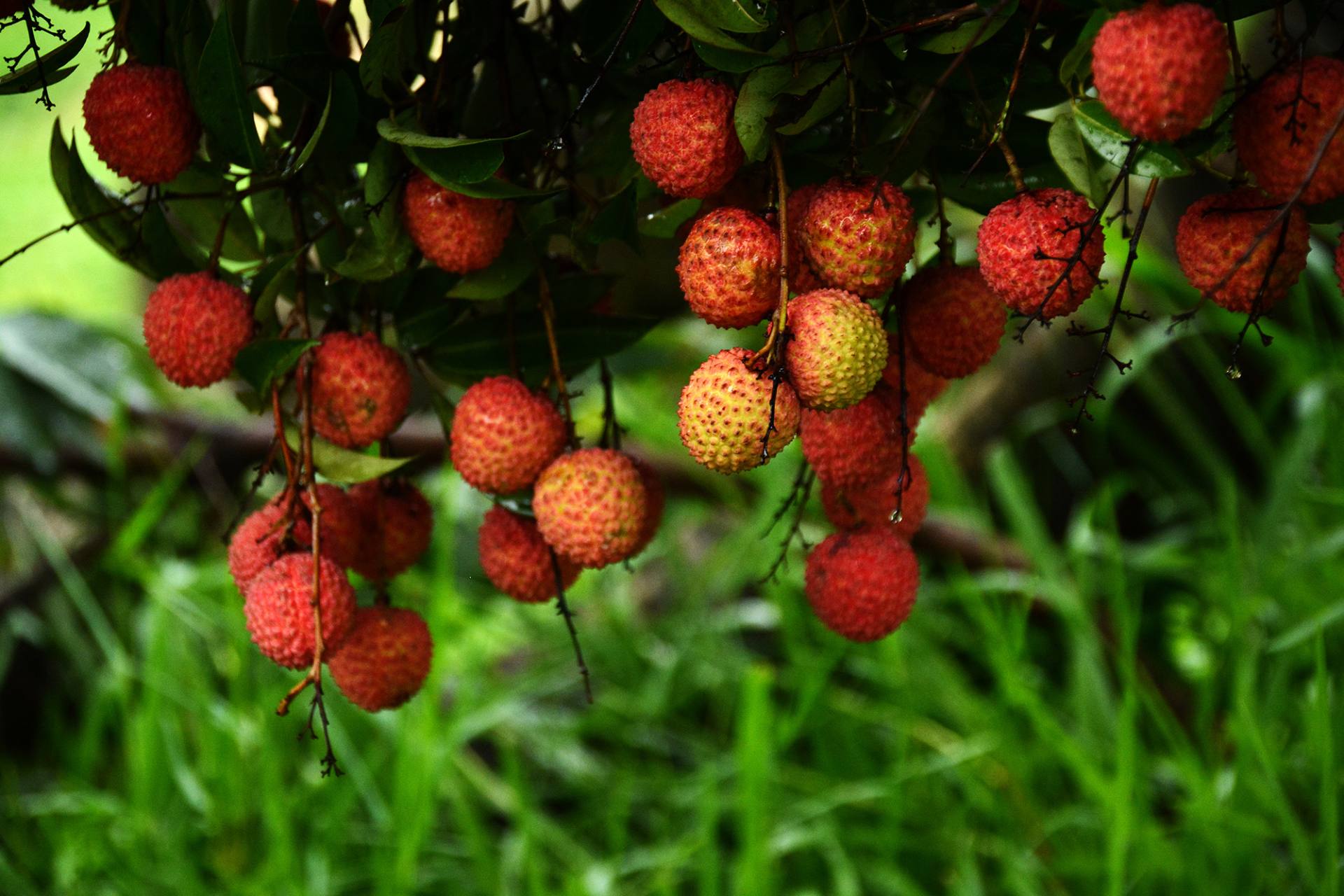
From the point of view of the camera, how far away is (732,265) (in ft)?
1.34

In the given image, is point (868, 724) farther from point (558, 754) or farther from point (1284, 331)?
point (1284, 331)

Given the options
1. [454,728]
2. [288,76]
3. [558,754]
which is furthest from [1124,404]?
[288,76]

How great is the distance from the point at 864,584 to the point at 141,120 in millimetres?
359

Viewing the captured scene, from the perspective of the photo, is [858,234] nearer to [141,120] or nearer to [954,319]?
[954,319]

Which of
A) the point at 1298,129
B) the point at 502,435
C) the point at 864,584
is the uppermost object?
the point at 1298,129

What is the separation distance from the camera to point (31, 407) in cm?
147

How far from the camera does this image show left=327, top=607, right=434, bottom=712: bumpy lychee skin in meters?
0.55

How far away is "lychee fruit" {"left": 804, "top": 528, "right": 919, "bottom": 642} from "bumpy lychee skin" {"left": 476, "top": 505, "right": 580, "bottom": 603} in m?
0.12

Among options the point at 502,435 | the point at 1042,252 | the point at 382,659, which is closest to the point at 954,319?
the point at 1042,252

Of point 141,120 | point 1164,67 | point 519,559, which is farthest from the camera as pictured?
point 519,559

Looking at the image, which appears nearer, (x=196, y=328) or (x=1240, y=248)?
(x=1240, y=248)

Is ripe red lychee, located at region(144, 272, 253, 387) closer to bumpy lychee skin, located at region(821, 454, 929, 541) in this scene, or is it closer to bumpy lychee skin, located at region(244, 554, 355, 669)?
bumpy lychee skin, located at region(244, 554, 355, 669)

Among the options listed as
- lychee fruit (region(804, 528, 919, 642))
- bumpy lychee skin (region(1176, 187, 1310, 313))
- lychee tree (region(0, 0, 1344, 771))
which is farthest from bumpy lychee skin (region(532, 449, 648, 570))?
bumpy lychee skin (region(1176, 187, 1310, 313))

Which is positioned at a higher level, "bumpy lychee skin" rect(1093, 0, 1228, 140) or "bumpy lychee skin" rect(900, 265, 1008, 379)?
"bumpy lychee skin" rect(1093, 0, 1228, 140)
